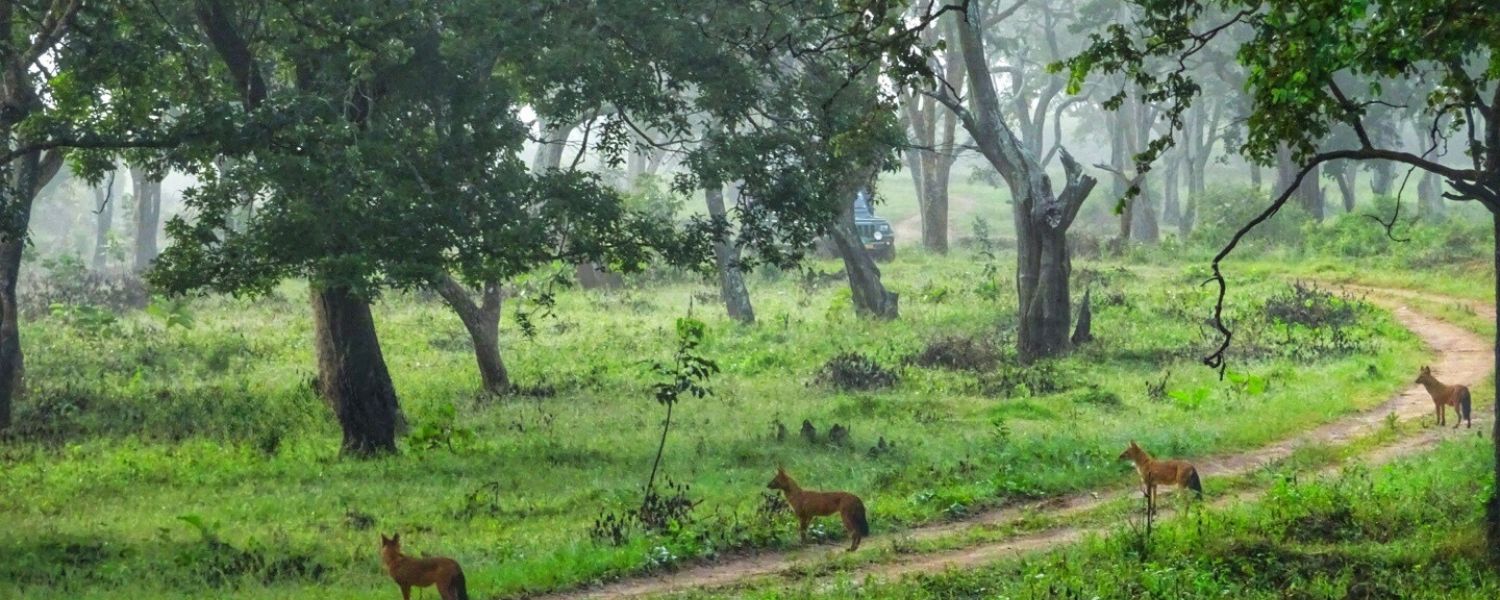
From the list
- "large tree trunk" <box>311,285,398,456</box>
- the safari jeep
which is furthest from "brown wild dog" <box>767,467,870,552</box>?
the safari jeep

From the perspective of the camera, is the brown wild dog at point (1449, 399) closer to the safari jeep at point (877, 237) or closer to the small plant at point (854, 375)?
the small plant at point (854, 375)

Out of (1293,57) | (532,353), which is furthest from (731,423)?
(1293,57)

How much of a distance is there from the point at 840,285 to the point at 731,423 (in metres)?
19.7

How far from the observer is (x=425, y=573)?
32.5 ft

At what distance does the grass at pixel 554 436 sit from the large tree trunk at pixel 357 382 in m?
0.52

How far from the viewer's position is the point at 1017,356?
2470 cm

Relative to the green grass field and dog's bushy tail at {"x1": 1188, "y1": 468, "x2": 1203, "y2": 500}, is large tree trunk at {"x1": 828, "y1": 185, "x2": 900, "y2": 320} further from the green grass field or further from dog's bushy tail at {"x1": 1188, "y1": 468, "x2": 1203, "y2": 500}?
dog's bushy tail at {"x1": 1188, "y1": 468, "x2": 1203, "y2": 500}

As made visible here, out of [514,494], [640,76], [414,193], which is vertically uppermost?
[640,76]

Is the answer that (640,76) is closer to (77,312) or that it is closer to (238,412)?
(238,412)

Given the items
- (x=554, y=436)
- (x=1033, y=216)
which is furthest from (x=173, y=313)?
(x=1033, y=216)

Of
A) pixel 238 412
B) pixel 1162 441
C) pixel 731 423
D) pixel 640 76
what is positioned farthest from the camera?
pixel 238 412

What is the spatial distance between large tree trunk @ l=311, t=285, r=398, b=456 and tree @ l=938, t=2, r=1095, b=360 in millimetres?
9972

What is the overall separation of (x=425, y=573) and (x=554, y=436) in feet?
29.1

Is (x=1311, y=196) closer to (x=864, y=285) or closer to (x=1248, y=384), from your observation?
(x=864, y=285)
